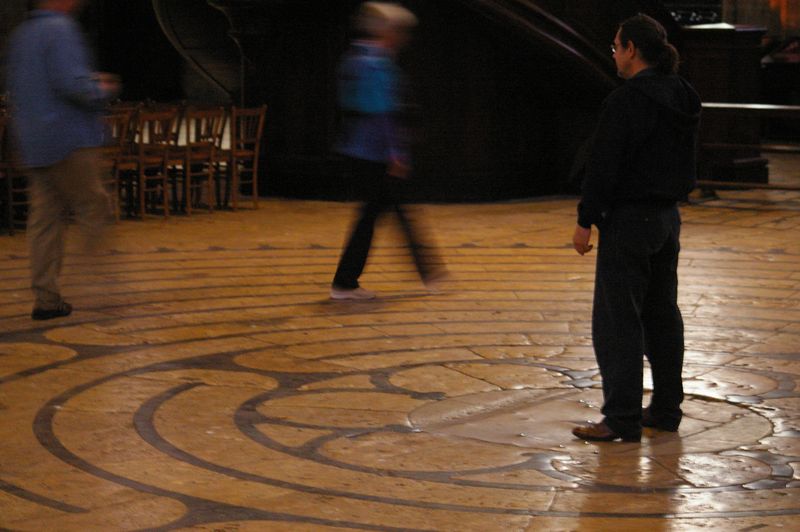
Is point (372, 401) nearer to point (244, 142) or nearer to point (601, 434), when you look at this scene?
point (601, 434)

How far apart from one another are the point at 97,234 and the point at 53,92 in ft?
2.33

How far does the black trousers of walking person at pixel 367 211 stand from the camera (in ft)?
25.5

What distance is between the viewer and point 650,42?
4.89 metres

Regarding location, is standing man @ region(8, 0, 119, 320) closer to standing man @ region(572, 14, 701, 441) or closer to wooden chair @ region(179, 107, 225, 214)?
standing man @ region(572, 14, 701, 441)

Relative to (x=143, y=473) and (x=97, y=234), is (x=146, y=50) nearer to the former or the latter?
(x=97, y=234)

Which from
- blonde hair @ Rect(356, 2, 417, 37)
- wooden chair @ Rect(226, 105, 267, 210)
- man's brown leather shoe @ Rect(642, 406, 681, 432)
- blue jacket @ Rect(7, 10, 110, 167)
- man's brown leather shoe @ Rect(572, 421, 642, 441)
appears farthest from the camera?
wooden chair @ Rect(226, 105, 267, 210)

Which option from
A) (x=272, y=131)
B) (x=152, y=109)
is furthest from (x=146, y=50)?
(x=152, y=109)

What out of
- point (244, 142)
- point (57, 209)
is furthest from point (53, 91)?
point (244, 142)

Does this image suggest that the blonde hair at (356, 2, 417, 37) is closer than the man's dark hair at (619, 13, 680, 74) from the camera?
No

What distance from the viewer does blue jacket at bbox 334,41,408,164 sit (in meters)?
7.65

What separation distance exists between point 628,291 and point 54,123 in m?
3.25

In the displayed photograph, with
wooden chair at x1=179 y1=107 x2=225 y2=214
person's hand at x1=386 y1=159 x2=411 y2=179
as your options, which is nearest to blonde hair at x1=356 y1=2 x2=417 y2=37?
person's hand at x1=386 y1=159 x2=411 y2=179

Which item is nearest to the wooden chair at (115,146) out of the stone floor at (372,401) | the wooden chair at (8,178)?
the wooden chair at (8,178)

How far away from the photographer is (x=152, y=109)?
38.2ft
